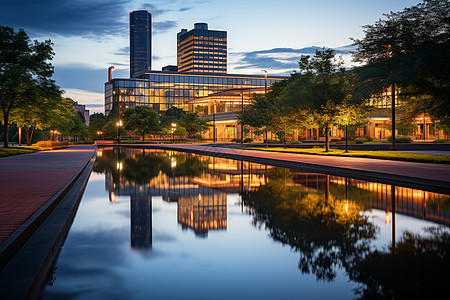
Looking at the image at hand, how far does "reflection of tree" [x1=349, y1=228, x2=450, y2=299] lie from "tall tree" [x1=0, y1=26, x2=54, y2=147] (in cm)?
4159

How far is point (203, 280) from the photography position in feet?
17.3

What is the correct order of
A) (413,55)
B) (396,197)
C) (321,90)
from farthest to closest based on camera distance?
1. (321,90)
2. (413,55)
3. (396,197)

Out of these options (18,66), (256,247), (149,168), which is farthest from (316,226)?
(18,66)

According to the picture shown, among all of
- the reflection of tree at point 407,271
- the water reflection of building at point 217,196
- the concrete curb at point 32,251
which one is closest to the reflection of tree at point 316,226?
the reflection of tree at point 407,271

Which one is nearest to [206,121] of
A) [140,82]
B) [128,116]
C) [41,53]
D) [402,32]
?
[128,116]

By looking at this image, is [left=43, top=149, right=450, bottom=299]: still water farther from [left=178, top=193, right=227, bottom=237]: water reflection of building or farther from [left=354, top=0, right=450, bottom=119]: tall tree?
[left=354, top=0, right=450, bottom=119]: tall tree

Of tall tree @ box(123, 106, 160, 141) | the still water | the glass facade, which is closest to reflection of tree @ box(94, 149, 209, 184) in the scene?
the still water

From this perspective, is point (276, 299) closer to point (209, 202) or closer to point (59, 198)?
point (209, 202)

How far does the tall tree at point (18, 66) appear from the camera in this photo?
1615 inches

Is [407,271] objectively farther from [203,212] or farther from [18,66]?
[18,66]

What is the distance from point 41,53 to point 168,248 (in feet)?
150

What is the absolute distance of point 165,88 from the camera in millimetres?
167875

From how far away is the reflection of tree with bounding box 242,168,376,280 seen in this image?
6199 millimetres

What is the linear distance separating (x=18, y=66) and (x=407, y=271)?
4417cm
